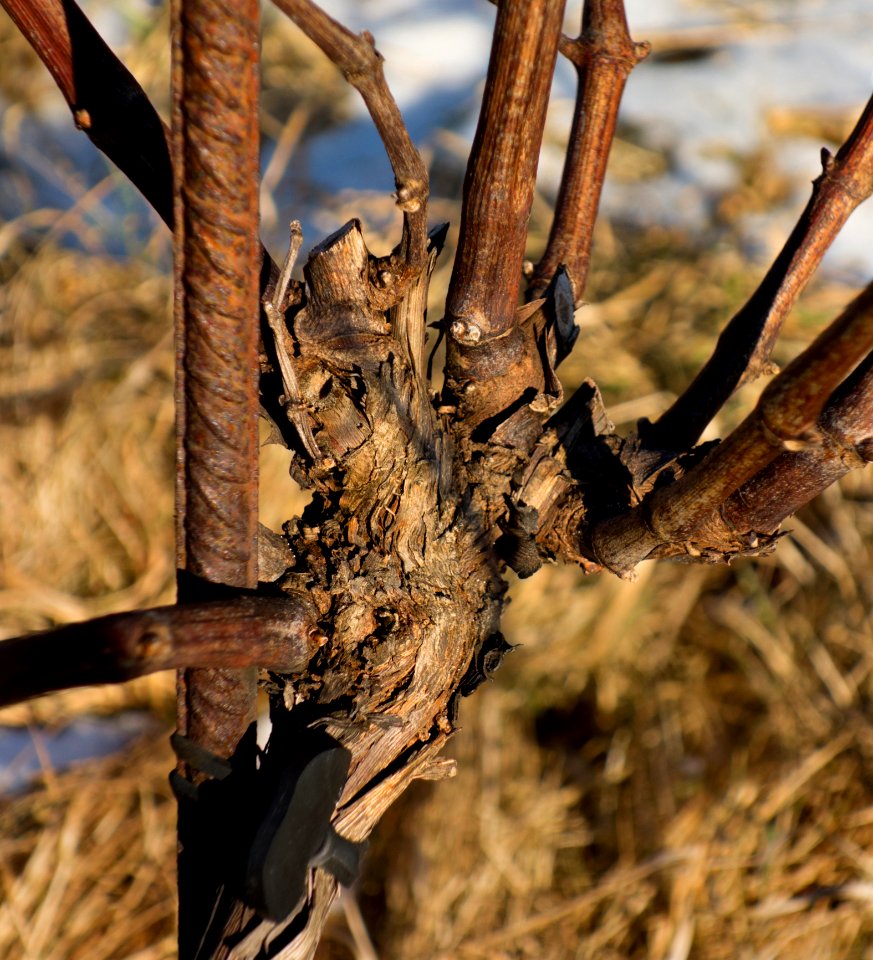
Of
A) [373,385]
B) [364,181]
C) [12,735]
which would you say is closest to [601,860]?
[12,735]

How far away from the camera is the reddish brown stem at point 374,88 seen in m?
0.45

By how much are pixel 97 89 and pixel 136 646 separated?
1.16ft

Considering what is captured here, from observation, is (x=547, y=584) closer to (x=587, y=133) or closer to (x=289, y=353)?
(x=587, y=133)

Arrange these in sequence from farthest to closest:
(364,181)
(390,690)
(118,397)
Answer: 1. (364,181)
2. (118,397)
3. (390,690)

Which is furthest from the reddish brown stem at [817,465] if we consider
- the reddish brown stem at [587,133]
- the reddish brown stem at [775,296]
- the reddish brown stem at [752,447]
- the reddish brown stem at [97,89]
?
the reddish brown stem at [97,89]

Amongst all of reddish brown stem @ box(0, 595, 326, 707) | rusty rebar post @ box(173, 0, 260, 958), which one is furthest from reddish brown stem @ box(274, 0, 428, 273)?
reddish brown stem @ box(0, 595, 326, 707)

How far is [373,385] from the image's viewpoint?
65 cm

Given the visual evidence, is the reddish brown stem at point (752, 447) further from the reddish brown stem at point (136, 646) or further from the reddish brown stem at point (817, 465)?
the reddish brown stem at point (136, 646)

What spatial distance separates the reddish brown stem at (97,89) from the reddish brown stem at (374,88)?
0.15m

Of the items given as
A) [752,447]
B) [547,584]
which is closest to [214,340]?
[752,447]

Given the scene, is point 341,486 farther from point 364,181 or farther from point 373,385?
point 364,181

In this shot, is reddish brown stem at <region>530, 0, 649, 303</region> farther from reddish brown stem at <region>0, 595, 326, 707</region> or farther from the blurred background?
the blurred background

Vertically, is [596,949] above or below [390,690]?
below

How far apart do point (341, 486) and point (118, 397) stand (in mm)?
A: 1697
